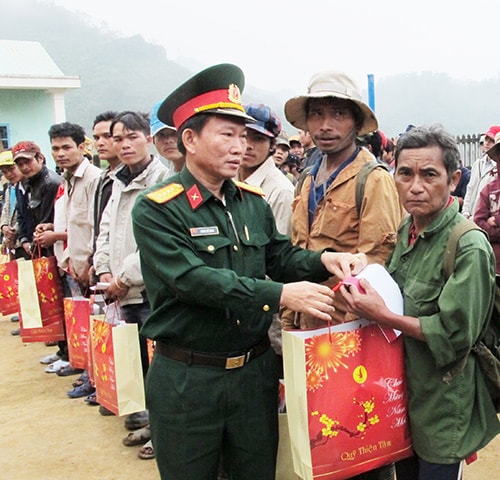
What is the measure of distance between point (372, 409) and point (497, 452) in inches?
85.5

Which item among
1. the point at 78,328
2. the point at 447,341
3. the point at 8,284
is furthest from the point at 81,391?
the point at 447,341

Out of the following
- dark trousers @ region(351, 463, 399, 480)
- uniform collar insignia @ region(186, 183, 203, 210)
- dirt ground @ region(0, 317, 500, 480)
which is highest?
uniform collar insignia @ region(186, 183, 203, 210)

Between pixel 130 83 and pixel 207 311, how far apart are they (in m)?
112

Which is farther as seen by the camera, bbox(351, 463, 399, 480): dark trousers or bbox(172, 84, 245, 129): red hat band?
bbox(351, 463, 399, 480): dark trousers

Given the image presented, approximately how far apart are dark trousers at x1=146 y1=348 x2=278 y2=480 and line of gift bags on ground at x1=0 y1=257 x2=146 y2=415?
3.75 feet

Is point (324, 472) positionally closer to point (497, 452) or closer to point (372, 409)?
point (372, 409)

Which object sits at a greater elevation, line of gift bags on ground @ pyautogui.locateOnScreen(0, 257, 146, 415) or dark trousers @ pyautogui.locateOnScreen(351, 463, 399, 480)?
line of gift bags on ground @ pyautogui.locateOnScreen(0, 257, 146, 415)

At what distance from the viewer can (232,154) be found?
212cm

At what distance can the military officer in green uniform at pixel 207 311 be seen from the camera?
207cm

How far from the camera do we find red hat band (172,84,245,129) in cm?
212

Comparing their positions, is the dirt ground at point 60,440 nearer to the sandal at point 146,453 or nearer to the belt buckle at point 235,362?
the sandal at point 146,453

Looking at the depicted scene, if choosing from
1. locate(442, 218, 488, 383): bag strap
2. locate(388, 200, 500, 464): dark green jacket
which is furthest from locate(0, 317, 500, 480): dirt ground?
locate(442, 218, 488, 383): bag strap

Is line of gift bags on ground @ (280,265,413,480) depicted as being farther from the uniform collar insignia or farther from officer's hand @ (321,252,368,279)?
the uniform collar insignia

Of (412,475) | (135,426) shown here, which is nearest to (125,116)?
(135,426)
